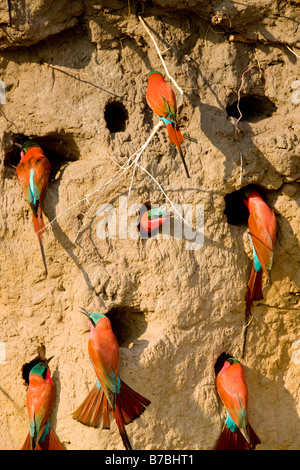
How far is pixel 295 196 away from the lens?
10.6 feet

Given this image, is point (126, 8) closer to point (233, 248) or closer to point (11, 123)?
point (11, 123)

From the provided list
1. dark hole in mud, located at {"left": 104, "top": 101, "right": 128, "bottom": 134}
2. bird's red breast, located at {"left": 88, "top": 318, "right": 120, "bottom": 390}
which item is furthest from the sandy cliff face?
bird's red breast, located at {"left": 88, "top": 318, "right": 120, "bottom": 390}

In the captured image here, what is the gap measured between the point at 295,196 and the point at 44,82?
4.28 ft

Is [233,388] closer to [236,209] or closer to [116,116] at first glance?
[236,209]

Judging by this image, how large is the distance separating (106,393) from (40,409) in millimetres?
312

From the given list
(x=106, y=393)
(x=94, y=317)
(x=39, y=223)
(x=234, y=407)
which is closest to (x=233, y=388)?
(x=234, y=407)

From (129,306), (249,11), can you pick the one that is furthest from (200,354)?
(249,11)

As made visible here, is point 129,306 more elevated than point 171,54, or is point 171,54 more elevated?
point 171,54

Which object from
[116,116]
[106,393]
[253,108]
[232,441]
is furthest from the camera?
[253,108]

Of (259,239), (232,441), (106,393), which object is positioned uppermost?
(259,239)

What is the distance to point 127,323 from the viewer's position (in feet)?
10.5

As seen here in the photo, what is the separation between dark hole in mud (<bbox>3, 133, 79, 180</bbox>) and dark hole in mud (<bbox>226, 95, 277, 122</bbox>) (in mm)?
799

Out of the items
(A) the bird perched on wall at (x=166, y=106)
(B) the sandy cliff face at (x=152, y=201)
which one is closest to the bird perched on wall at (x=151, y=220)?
(B) the sandy cliff face at (x=152, y=201)

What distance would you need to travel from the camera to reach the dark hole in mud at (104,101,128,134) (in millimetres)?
3197
